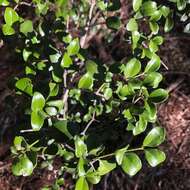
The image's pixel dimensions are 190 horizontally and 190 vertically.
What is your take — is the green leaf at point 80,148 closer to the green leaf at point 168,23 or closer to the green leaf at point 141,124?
the green leaf at point 141,124

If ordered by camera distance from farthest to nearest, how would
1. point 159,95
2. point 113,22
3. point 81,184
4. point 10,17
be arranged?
point 113,22, point 10,17, point 159,95, point 81,184

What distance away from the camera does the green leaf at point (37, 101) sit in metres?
1.33

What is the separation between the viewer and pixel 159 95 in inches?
53.6

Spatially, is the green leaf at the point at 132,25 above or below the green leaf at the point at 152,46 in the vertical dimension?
above

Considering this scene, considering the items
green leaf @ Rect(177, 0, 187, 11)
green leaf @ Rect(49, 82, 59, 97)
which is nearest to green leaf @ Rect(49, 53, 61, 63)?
green leaf @ Rect(49, 82, 59, 97)

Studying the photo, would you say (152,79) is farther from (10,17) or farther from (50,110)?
(10,17)

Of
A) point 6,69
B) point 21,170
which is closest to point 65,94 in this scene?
point 21,170

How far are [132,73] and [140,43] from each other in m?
0.17

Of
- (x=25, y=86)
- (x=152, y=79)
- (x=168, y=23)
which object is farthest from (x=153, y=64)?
(x=25, y=86)

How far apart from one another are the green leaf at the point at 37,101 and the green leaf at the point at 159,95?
0.99 feet

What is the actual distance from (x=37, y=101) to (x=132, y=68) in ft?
0.93

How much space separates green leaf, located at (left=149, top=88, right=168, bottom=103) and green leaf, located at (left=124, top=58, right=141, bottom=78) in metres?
0.08

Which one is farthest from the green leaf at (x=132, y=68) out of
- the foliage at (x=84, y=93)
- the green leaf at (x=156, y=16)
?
the green leaf at (x=156, y=16)

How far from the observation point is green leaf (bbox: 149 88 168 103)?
1.36 meters
